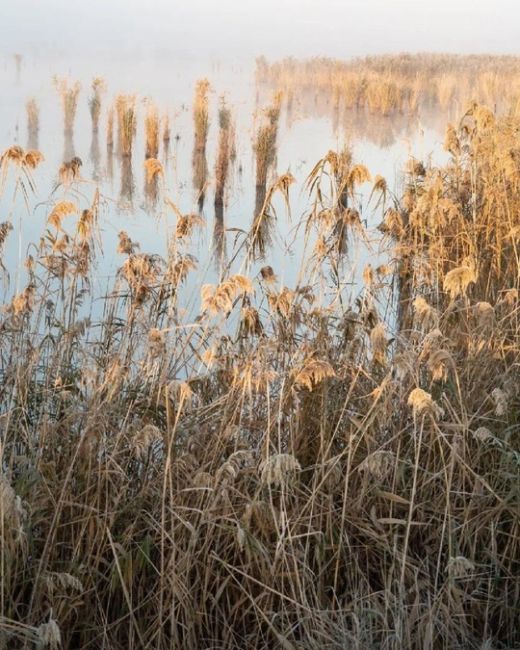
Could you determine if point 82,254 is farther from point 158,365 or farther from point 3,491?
point 3,491

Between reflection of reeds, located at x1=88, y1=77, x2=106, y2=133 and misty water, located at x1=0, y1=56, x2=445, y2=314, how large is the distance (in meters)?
0.11

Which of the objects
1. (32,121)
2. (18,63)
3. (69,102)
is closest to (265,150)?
(32,121)

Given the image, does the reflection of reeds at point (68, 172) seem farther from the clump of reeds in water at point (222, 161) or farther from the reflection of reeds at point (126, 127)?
the reflection of reeds at point (126, 127)

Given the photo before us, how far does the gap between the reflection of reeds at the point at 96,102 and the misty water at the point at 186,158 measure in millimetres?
110

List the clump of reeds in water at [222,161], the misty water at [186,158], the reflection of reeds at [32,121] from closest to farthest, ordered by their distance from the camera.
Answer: the misty water at [186,158], the clump of reeds in water at [222,161], the reflection of reeds at [32,121]

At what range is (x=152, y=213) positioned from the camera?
7.05 m

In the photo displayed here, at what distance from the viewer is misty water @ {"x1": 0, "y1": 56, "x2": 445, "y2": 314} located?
5359 millimetres

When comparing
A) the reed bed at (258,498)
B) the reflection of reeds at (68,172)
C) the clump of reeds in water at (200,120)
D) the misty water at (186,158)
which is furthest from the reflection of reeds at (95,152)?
the reed bed at (258,498)

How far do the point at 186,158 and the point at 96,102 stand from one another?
237cm

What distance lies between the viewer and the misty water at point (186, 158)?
5359 mm

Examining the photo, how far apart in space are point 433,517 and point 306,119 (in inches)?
461

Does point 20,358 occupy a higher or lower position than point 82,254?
lower

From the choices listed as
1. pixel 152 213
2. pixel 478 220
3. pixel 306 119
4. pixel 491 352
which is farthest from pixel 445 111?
pixel 491 352

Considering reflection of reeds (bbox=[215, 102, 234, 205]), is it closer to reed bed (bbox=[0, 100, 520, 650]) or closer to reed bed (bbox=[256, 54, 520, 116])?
reed bed (bbox=[256, 54, 520, 116])
